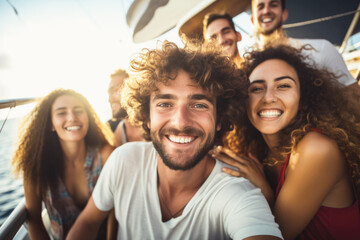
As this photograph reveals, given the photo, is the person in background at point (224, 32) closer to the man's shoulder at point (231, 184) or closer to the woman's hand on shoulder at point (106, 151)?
the man's shoulder at point (231, 184)

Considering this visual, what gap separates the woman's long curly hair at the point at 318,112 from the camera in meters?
1.26

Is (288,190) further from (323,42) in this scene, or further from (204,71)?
(323,42)

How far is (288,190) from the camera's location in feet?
3.99

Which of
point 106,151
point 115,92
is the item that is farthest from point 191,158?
point 115,92

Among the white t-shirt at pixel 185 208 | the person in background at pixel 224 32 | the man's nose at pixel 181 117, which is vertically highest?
the person in background at pixel 224 32

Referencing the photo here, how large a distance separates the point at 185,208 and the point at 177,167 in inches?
11.7

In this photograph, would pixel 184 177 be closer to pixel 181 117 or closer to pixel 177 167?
pixel 177 167

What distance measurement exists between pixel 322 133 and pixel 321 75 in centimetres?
75

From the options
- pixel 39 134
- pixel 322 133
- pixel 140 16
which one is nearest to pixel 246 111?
pixel 322 133

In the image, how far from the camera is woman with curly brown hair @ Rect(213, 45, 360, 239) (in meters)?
1.19

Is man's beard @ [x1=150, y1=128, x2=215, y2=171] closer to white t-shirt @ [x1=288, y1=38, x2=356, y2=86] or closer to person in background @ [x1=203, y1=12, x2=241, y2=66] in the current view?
white t-shirt @ [x1=288, y1=38, x2=356, y2=86]

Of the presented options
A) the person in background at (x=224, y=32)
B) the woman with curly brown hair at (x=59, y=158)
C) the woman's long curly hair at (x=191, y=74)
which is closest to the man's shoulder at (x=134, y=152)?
the woman's long curly hair at (x=191, y=74)

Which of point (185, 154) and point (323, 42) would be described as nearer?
point (185, 154)

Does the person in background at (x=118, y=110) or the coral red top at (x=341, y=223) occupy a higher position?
the person in background at (x=118, y=110)
